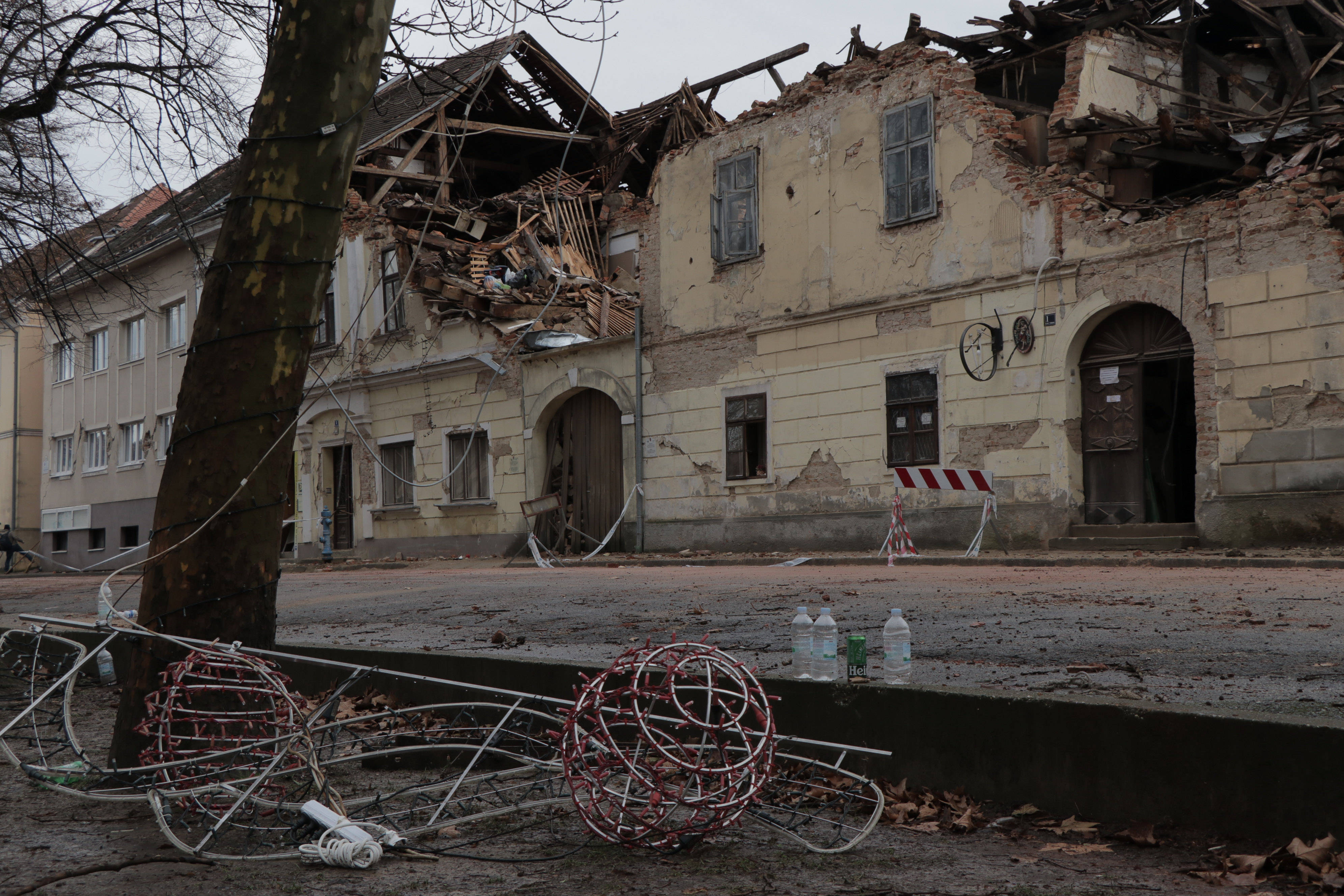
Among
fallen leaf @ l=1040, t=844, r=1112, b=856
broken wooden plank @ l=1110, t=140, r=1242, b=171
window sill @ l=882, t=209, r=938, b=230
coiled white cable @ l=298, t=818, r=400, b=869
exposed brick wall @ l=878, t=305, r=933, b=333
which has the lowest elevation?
fallen leaf @ l=1040, t=844, r=1112, b=856

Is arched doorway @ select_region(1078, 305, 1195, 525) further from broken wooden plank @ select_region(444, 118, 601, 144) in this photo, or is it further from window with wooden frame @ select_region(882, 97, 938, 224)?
broken wooden plank @ select_region(444, 118, 601, 144)

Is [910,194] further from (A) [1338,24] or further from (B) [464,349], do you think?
(B) [464,349]

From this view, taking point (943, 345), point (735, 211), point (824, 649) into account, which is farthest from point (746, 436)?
point (824, 649)

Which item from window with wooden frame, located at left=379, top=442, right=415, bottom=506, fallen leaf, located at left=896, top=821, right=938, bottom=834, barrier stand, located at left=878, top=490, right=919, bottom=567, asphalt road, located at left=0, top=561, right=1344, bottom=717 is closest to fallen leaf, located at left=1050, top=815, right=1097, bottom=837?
fallen leaf, located at left=896, top=821, right=938, bottom=834

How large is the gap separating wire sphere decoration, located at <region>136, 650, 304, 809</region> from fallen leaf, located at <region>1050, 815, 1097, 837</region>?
256 centimetres

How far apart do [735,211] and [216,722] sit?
59.0 ft

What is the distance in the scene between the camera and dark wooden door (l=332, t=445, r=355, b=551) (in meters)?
28.8

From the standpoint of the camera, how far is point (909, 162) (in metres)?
18.8

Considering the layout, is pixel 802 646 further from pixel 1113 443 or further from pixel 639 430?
pixel 639 430

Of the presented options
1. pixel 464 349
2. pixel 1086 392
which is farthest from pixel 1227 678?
pixel 464 349

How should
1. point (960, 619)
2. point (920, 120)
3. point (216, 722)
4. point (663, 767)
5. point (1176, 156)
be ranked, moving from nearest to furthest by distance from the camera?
point (663, 767)
point (216, 722)
point (960, 619)
point (1176, 156)
point (920, 120)

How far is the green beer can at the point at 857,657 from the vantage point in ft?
16.4

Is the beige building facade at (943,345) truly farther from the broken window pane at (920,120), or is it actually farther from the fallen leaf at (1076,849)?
the fallen leaf at (1076,849)

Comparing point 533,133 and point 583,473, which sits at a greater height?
point 533,133
